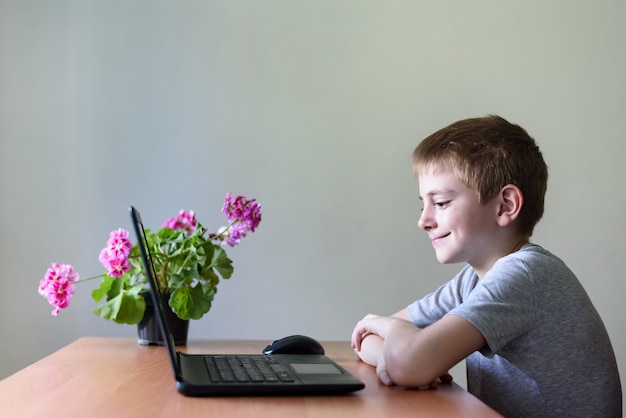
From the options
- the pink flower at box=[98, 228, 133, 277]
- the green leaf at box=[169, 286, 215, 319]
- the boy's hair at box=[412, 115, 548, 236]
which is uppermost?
the boy's hair at box=[412, 115, 548, 236]

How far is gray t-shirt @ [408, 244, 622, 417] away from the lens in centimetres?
110

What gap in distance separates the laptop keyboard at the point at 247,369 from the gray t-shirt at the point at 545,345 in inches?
11.4

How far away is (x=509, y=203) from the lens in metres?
1.31

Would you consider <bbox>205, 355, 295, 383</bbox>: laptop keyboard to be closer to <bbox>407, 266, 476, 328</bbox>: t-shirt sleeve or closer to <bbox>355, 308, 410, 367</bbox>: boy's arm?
<bbox>355, 308, 410, 367</bbox>: boy's arm

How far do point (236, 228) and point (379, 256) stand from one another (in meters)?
0.67

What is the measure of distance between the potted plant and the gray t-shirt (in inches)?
23.2

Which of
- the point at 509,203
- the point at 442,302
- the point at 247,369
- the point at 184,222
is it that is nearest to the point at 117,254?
the point at 184,222

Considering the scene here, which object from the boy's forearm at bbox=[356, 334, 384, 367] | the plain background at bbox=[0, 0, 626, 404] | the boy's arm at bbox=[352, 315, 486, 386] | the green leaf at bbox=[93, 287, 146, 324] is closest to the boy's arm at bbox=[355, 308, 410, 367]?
the boy's forearm at bbox=[356, 334, 384, 367]

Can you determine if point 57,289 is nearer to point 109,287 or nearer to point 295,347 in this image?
point 109,287

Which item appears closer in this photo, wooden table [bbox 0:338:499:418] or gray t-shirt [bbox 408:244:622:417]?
wooden table [bbox 0:338:499:418]

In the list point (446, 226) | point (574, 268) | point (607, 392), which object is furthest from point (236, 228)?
point (574, 268)

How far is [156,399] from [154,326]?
0.63 metres

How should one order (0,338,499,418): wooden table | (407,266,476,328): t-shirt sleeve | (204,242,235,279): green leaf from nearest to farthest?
1. (0,338,499,418): wooden table
2. (407,266,476,328): t-shirt sleeve
3. (204,242,235,279): green leaf

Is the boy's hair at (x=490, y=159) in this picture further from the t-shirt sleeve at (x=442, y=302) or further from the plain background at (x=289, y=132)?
the plain background at (x=289, y=132)
